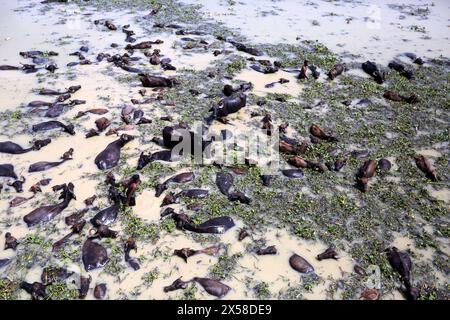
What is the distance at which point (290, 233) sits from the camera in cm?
600

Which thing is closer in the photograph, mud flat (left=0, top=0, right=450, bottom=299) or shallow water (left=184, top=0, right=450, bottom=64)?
mud flat (left=0, top=0, right=450, bottom=299)

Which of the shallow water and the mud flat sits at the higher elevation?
the shallow water

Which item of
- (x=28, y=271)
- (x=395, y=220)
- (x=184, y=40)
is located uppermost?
(x=184, y=40)

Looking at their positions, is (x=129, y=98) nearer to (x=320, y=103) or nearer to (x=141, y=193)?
(x=141, y=193)

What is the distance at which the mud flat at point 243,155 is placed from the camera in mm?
5410

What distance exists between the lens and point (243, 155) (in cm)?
769

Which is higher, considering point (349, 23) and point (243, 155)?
point (349, 23)

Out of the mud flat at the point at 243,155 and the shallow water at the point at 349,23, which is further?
the shallow water at the point at 349,23

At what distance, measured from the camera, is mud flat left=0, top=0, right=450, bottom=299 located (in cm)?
541

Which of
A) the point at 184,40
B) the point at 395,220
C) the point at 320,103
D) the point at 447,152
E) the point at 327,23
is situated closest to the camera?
the point at 395,220

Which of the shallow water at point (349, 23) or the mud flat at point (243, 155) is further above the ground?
the shallow water at point (349, 23)

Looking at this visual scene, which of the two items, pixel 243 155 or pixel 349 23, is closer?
pixel 243 155

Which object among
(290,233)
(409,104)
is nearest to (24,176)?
(290,233)

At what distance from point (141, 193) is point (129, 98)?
3741 mm
